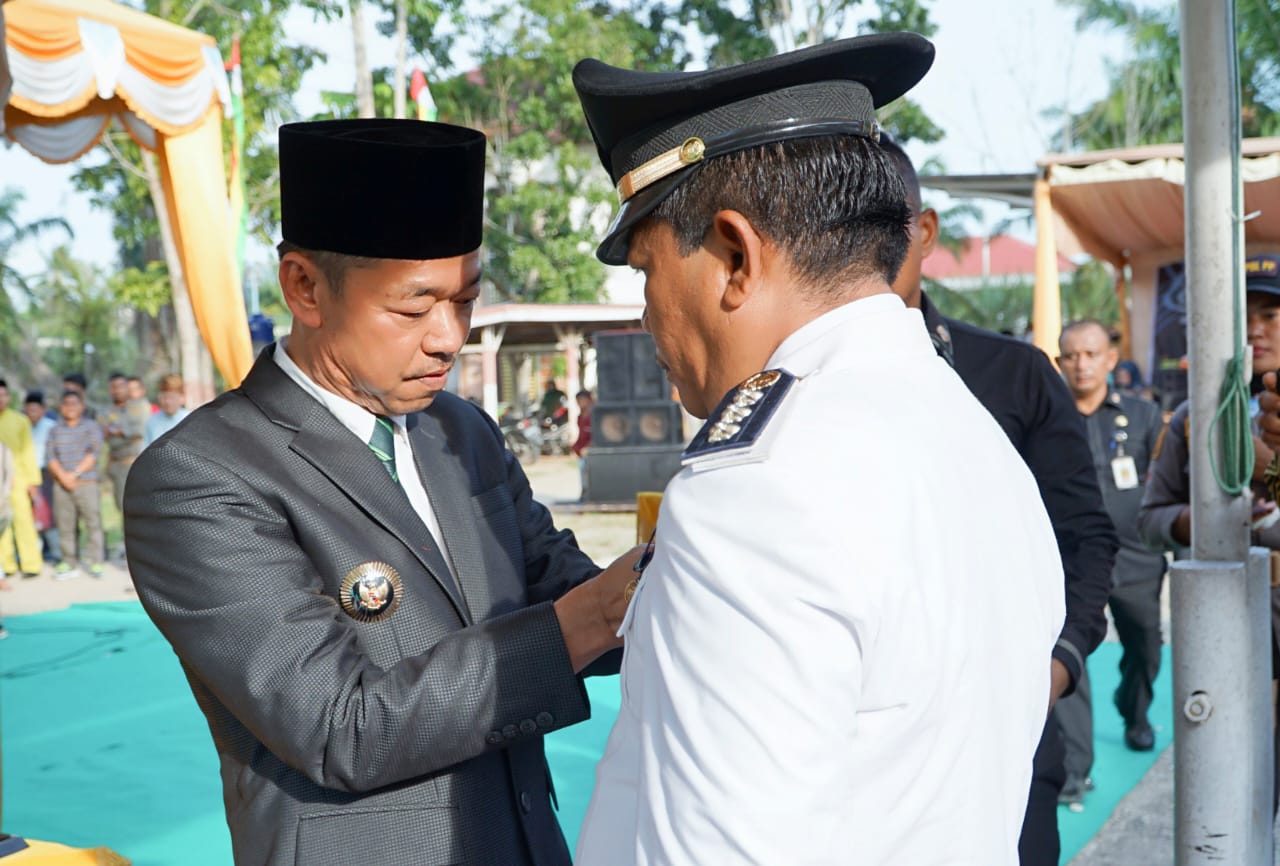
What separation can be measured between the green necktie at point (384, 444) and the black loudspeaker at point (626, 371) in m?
11.6

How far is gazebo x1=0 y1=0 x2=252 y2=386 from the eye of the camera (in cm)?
559

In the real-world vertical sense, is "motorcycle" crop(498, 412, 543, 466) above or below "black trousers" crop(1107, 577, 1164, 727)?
below

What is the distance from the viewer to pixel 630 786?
0.92 m

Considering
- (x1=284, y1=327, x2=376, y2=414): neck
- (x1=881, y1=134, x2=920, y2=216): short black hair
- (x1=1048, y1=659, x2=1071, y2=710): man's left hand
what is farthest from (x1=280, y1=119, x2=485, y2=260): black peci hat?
(x1=1048, y1=659, x2=1071, y2=710): man's left hand

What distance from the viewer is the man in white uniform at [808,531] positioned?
761 mm

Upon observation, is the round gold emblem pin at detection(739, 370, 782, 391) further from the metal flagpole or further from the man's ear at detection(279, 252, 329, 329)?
the metal flagpole

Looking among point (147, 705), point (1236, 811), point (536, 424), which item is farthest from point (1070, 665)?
point (536, 424)

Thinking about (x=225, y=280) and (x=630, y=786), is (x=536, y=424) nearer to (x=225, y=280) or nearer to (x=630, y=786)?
(x=225, y=280)

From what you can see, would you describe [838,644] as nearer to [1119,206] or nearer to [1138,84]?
[1119,206]

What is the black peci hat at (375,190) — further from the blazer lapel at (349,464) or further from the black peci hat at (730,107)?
the black peci hat at (730,107)

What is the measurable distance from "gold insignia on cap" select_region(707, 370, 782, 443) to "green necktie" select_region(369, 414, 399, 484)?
76 cm

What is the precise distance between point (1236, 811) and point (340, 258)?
6.83 ft

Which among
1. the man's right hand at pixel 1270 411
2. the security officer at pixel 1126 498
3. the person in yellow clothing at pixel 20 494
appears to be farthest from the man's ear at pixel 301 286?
the person in yellow clothing at pixel 20 494

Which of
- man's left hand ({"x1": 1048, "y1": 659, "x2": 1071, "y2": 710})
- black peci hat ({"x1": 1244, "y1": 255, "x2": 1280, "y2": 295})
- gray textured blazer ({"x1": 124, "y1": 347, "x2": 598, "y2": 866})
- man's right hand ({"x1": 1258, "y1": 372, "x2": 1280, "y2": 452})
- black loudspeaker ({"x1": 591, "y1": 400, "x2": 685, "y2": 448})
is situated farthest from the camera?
black loudspeaker ({"x1": 591, "y1": 400, "x2": 685, "y2": 448})
